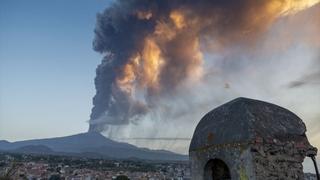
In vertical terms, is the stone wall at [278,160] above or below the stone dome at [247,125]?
below

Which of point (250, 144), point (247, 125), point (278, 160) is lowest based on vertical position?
point (278, 160)

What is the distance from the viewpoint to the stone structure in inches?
254

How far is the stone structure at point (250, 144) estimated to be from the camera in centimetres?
646

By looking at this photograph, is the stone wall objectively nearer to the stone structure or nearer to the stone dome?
the stone structure

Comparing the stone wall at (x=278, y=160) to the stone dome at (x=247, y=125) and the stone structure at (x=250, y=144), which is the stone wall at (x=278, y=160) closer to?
the stone structure at (x=250, y=144)

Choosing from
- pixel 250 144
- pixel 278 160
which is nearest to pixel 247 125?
pixel 250 144

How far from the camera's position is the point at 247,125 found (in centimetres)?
661

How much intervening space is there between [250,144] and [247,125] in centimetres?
37

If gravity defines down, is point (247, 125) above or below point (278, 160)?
above

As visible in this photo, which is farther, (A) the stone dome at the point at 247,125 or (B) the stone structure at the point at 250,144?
(A) the stone dome at the point at 247,125

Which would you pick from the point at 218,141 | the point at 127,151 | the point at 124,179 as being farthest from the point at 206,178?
the point at 127,151

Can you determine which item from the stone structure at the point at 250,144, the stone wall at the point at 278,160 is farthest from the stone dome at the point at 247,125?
the stone wall at the point at 278,160

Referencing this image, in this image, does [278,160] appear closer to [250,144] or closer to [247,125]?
[250,144]

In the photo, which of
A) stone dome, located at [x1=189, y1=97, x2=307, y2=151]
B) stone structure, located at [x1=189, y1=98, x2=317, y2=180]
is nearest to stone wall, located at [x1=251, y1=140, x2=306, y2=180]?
stone structure, located at [x1=189, y1=98, x2=317, y2=180]
